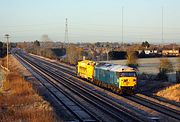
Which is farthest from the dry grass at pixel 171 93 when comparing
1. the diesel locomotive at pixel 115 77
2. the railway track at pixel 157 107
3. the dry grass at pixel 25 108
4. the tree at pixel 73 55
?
the tree at pixel 73 55

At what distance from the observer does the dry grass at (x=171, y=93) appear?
29.7 metres

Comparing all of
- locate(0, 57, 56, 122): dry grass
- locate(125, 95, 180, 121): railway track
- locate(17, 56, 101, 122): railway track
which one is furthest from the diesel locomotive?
locate(0, 57, 56, 122): dry grass

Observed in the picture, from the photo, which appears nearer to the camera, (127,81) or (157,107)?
(157,107)

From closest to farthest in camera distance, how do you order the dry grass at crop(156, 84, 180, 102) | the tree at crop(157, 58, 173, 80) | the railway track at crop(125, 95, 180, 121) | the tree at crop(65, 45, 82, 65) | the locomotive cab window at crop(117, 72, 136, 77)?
the railway track at crop(125, 95, 180, 121) < the dry grass at crop(156, 84, 180, 102) < the locomotive cab window at crop(117, 72, 136, 77) < the tree at crop(157, 58, 173, 80) < the tree at crop(65, 45, 82, 65)

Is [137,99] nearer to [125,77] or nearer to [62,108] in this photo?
[125,77]

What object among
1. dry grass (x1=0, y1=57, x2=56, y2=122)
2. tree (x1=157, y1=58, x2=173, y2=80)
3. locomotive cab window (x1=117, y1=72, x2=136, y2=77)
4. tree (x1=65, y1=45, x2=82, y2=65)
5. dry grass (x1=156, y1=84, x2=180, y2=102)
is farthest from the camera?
tree (x1=65, y1=45, x2=82, y2=65)

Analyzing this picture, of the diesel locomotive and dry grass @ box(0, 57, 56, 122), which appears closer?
dry grass @ box(0, 57, 56, 122)

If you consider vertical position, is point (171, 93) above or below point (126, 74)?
below

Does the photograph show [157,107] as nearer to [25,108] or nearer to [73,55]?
[25,108]

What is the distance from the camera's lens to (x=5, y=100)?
92.5ft

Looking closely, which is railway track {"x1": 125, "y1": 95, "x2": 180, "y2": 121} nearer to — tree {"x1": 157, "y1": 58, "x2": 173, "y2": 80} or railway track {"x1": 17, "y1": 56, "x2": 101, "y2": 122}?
railway track {"x1": 17, "y1": 56, "x2": 101, "y2": 122}

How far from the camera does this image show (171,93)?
101 ft

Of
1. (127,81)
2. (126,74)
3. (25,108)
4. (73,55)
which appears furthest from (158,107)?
(73,55)

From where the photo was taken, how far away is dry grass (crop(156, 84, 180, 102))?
29.7 meters
